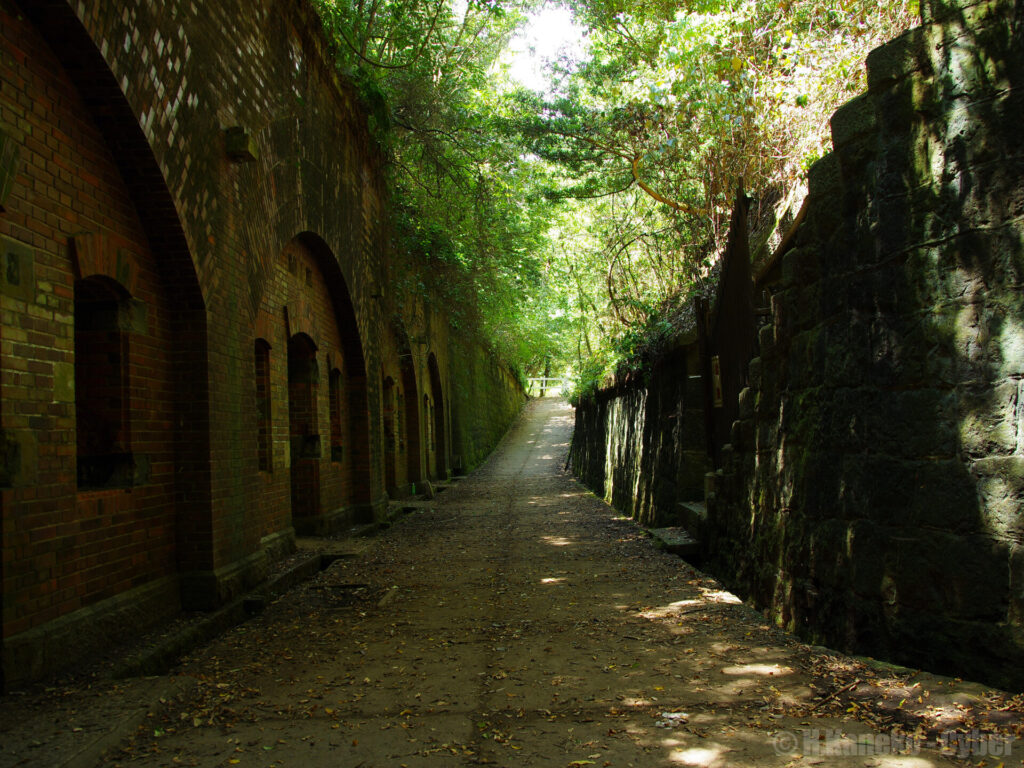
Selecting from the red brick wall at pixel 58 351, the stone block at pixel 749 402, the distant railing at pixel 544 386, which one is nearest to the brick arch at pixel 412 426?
the stone block at pixel 749 402

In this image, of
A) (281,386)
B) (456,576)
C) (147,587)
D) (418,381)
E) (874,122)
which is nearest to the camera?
(874,122)

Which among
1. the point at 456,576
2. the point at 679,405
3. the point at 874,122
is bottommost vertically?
the point at 456,576

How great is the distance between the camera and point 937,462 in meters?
3.55

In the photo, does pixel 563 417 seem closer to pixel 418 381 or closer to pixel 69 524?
pixel 418 381

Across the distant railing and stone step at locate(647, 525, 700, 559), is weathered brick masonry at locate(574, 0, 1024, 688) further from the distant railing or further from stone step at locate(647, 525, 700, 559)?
the distant railing

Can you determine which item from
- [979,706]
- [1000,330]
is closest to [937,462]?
[1000,330]

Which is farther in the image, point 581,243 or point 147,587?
point 581,243

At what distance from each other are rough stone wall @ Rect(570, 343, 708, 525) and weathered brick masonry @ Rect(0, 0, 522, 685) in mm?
4285

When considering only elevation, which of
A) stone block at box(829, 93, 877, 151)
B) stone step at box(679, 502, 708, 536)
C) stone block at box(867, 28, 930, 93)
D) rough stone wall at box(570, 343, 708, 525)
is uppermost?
stone block at box(867, 28, 930, 93)

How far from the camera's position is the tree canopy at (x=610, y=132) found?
27.2 ft

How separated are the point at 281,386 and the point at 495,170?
30.4ft

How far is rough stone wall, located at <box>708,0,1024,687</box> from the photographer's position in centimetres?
331

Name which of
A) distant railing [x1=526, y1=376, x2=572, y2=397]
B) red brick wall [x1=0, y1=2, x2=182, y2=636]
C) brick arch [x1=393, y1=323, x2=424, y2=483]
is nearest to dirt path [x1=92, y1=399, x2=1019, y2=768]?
red brick wall [x1=0, y1=2, x2=182, y2=636]

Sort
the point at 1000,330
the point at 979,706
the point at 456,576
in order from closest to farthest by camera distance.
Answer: the point at 979,706
the point at 1000,330
the point at 456,576
